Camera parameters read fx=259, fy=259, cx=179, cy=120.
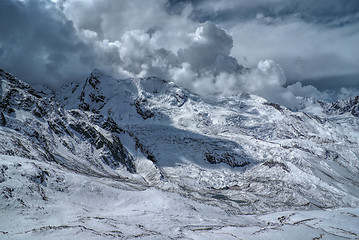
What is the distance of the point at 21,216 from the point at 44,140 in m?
128

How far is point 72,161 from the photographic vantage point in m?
166

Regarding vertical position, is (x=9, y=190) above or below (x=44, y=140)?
below

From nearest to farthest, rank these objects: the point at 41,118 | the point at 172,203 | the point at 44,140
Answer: the point at 172,203 < the point at 44,140 < the point at 41,118

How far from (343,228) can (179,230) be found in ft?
133

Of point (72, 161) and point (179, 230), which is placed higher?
point (72, 161)

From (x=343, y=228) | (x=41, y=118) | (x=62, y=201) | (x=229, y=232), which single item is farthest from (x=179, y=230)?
(x=41, y=118)

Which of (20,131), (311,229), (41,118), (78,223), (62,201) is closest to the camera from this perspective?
(78,223)

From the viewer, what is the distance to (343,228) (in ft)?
204

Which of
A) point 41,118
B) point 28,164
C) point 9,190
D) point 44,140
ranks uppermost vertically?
point 41,118

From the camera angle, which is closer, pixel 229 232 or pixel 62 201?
pixel 229 232

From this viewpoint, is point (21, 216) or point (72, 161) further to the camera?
point (72, 161)

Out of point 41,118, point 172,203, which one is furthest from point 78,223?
point 41,118

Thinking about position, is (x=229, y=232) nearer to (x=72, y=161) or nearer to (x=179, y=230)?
(x=179, y=230)

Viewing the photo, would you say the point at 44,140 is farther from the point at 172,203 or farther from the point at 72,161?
the point at 172,203
